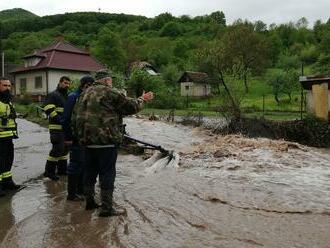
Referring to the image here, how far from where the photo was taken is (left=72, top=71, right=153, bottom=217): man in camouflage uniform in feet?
20.6

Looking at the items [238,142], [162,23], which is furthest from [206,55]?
[162,23]

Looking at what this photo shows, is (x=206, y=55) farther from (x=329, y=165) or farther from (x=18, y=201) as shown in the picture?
(x=18, y=201)

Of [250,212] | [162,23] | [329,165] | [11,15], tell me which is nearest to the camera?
[250,212]

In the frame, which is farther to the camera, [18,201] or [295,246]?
[18,201]

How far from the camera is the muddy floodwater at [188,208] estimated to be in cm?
557

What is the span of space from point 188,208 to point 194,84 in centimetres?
6063

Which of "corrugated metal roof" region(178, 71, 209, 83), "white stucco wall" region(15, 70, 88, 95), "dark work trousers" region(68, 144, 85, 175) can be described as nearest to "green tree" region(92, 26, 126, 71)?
"corrugated metal roof" region(178, 71, 209, 83)

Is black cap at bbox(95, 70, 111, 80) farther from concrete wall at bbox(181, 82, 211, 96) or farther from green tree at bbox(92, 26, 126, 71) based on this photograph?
green tree at bbox(92, 26, 126, 71)

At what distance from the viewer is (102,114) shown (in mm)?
6273

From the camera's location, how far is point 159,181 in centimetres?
896

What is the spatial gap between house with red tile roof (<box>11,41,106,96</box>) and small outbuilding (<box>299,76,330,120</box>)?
3579cm

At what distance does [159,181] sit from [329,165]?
4.98 metres

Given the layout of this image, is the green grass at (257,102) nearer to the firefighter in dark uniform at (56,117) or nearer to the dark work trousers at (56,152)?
the dark work trousers at (56,152)

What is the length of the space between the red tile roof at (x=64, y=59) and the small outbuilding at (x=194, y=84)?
45.9ft
